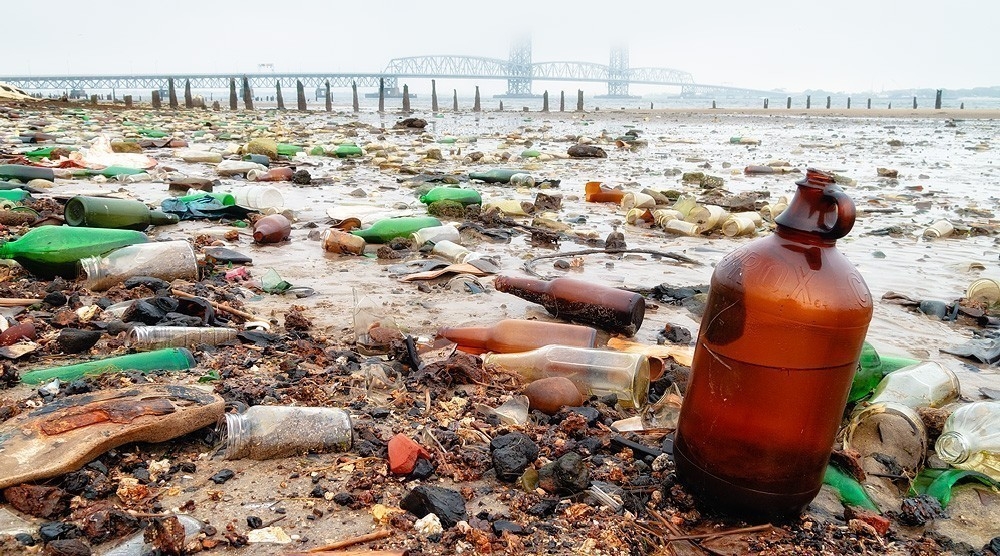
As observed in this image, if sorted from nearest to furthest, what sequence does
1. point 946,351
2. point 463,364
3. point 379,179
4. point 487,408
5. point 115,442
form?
point 115,442 < point 487,408 < point 463,364 < point 946,351 < point 379,179

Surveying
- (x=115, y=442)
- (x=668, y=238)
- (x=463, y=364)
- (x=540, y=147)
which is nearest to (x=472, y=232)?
(x=668, y=238)

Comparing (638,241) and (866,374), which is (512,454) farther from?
(638,241)

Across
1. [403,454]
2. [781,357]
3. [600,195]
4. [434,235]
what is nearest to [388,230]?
[434,235]

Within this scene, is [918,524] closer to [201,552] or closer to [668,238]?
[201,552]

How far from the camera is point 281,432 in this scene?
1.80m

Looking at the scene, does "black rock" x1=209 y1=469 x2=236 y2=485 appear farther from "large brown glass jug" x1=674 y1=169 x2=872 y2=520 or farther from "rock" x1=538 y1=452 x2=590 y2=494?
"large brown glass jug" x1=674 y1=169 x2=872 y2=520

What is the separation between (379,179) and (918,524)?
23.3ft

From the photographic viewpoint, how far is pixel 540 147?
1375cm

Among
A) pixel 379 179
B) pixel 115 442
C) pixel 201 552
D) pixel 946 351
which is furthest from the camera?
pixel 379 179

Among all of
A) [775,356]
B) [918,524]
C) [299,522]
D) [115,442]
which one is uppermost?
[775,356]

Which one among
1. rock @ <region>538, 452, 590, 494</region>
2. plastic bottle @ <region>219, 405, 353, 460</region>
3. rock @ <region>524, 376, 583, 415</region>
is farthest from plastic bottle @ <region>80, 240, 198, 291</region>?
rock @ <region>538, 452, 590, 494</region>

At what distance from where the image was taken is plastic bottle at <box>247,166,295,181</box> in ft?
24.6

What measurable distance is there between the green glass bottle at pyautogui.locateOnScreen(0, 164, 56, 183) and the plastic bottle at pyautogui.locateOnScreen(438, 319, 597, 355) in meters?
5.93

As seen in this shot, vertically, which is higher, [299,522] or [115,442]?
[115,442]
